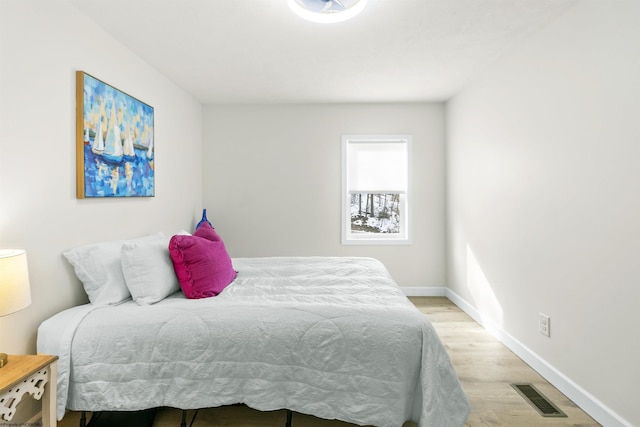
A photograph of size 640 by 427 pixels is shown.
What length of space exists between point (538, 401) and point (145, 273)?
2.64 meters

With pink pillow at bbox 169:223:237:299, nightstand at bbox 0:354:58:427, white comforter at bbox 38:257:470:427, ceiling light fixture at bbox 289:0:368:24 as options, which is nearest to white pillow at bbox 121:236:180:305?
pink pillow at bbox 169:223:237:299

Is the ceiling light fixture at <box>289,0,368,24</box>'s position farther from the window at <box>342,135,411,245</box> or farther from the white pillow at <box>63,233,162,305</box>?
the window at <box>342,135,411,245</box>

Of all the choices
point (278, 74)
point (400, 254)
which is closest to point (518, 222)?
point (400, 254)

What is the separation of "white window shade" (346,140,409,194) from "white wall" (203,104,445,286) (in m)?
0.16

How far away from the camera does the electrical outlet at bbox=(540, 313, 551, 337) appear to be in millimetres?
2453

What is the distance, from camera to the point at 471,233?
3.71 meters

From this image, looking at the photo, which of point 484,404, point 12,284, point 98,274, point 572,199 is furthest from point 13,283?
point 572,199

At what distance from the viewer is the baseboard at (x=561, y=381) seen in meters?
1.93

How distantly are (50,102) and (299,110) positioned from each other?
111 inches

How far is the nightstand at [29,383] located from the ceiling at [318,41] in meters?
2.10

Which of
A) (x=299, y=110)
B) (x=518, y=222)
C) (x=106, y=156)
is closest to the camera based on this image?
(x=106, y=156)

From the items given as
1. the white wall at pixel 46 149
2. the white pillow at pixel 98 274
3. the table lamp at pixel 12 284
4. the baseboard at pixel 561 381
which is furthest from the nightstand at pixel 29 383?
the baseboard at pixel 561 381

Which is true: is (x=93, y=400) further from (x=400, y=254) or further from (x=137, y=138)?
(x=400, y=254)

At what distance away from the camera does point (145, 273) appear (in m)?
2.10
